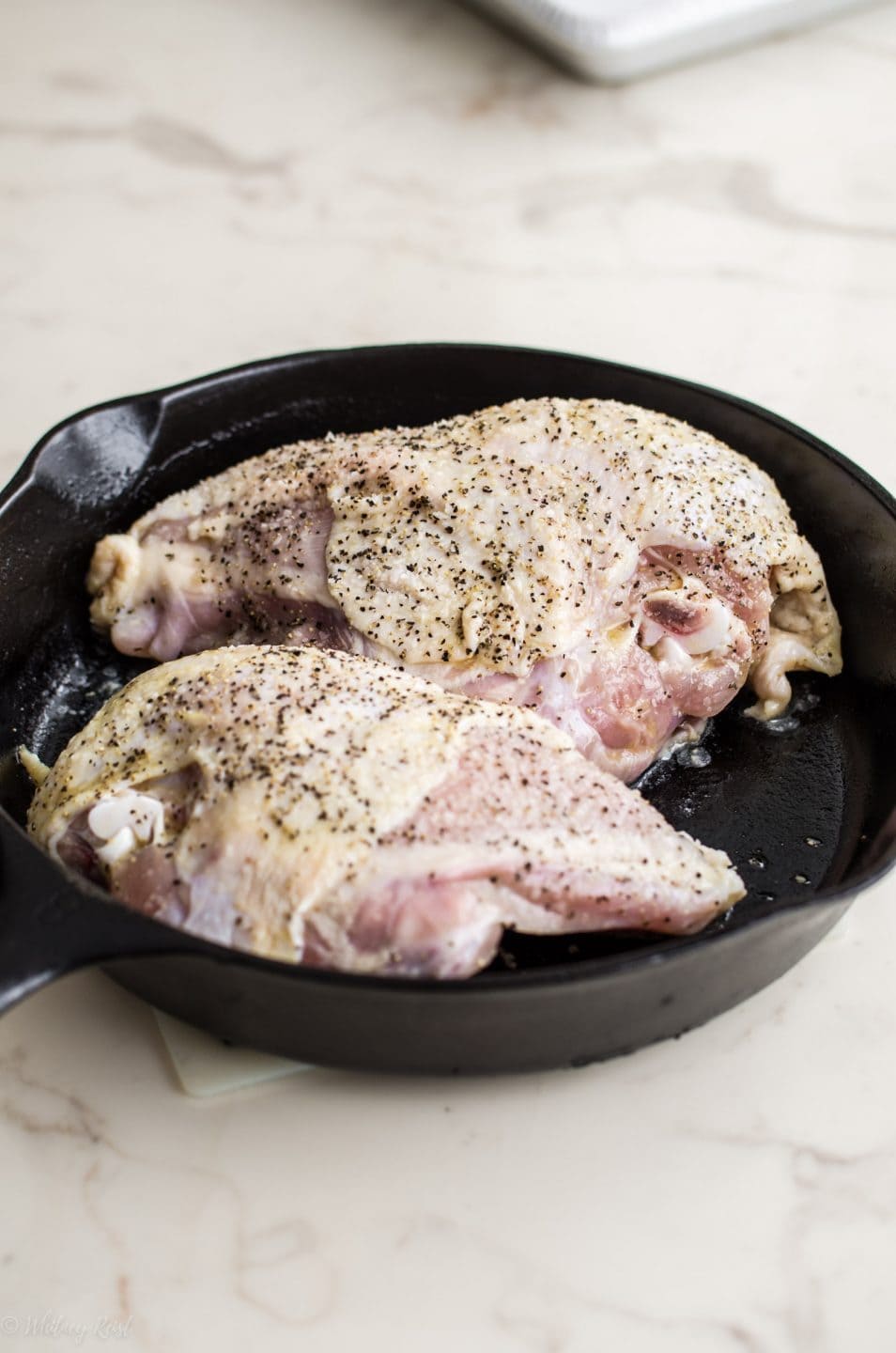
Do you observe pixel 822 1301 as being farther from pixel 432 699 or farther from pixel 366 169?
pixel 366 169

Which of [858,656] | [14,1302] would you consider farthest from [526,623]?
[14,1302]

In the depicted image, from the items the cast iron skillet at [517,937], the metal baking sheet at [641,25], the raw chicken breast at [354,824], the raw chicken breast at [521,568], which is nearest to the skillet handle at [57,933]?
the cast iron skillet at [517,937]

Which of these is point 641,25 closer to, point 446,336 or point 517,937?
point 446,336

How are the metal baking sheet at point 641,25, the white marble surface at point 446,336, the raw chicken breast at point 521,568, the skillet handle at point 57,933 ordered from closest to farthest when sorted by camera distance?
the skillet handle at point 57,933, the white marble surface at point 446,336, the raw chicken breast at point 521,568, the metal baking sheet at point 641,25

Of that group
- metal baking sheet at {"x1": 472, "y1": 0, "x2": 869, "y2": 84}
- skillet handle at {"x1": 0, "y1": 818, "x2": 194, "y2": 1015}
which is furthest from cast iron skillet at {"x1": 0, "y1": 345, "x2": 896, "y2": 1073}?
Answer: metal baking sheet at {"x1": 472, "y1": 0, "x2": 869, "y2": 84}

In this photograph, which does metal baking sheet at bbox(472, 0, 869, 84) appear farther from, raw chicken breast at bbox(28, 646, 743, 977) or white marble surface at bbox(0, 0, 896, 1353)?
raw chicken breast at bbox(28, 646, 743, 977)

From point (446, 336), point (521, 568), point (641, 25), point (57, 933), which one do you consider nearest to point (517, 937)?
point (521, 568)

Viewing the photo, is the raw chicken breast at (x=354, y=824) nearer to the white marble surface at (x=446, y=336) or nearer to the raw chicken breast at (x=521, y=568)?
the raw chicken breast at (x=521, y=568)
